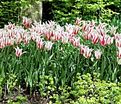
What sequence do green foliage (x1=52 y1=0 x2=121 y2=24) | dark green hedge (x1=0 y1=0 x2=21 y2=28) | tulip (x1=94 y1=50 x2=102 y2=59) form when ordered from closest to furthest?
tulip (x1=94 y1=50 x2=102 y2=59) < dark green hedge (x1=0 y1=0 x2=21 y2=28) < green foliage (x1=52 y1=0 x2=121 y2=24)

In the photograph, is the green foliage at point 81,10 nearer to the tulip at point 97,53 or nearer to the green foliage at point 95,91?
the tulip at point 97,53

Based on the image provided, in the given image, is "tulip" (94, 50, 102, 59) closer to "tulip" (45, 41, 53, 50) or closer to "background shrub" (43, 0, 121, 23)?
"tulip" (45, 41, 53, 50)

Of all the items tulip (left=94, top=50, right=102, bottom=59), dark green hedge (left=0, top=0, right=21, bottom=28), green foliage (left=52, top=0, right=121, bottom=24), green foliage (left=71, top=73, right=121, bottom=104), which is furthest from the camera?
green foliage (left=52, top=0, right=121, bottom=24)

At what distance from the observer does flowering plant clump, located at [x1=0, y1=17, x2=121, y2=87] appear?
5.31 metres

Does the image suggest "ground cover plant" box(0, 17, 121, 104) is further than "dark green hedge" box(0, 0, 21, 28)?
No

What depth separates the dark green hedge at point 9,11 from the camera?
8.13 metres

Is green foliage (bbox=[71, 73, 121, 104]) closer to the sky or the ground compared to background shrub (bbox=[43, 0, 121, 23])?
closer to the ground

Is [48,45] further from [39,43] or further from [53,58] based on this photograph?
[53,58]

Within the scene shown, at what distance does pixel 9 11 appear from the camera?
330 inches

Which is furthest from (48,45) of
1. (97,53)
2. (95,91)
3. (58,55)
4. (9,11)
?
(9,11)

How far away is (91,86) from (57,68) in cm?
64

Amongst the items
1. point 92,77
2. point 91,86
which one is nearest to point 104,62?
point 92,77

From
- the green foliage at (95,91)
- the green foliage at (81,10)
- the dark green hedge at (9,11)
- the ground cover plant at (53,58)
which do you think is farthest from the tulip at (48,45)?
the green foliage at (81,10)

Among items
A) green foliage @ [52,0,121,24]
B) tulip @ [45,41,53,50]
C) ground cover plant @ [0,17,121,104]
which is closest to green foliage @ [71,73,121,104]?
ground cover plant @ [0,17,121,104]
